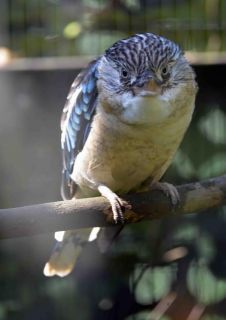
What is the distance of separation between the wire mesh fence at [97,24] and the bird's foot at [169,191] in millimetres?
1306

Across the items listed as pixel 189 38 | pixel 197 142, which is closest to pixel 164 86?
pixel 197 142

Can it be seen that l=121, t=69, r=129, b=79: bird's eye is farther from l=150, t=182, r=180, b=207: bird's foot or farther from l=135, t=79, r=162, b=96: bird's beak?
l=150, t=182, r=180, b=207: bird's foot

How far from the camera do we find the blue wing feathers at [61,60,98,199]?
248 centimetres

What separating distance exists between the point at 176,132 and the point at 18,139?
0.89 m

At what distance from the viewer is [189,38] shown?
148 inches

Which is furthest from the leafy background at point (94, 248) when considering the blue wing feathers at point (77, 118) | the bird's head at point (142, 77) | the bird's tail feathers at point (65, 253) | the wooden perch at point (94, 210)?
the bird's head at point (142, 77)

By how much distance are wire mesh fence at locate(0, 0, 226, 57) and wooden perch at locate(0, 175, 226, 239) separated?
1459 millimetres

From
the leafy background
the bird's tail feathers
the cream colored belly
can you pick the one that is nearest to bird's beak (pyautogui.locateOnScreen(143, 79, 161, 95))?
the cream colored belly

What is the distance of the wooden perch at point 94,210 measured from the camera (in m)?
1.97

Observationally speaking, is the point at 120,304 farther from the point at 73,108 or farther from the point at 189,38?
the point at 189,38

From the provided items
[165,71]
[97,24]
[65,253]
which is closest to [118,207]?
[165,71]

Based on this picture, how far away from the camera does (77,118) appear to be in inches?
101

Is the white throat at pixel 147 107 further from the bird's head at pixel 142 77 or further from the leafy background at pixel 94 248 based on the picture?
the leafy background at pixel 94 248

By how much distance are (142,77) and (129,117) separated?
0.11m
